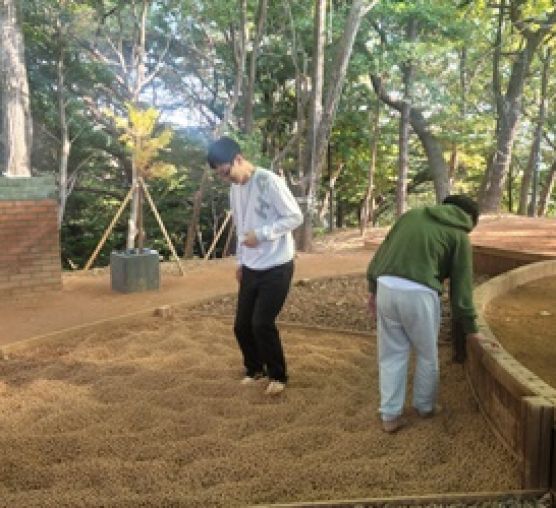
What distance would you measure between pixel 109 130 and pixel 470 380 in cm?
1347

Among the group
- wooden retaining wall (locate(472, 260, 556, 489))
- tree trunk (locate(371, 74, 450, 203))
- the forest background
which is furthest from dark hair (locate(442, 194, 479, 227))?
tree trunk (locate(371, 74, 450, 203))

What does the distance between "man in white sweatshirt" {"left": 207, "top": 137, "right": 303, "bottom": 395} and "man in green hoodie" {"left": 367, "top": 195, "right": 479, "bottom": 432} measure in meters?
0.60

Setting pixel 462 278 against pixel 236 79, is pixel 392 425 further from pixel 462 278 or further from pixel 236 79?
pixel 236 79

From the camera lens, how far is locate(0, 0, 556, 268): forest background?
40.2ft

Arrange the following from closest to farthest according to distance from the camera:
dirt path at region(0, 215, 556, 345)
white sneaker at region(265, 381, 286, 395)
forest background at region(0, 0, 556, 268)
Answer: white sneaker at region(265, 381, 286, 395)
dirt path at region(0, 215, 556, 345)
forest background at region(0, 0, 556, 268)

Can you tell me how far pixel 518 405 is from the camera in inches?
110

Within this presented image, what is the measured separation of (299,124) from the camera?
45.3ft

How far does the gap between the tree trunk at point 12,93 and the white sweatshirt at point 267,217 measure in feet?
21.3

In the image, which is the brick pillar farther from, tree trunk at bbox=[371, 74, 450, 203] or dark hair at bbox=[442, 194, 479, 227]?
tree trunk at bbox=[371, 74, 450, 203]

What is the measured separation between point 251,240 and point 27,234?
446 cm

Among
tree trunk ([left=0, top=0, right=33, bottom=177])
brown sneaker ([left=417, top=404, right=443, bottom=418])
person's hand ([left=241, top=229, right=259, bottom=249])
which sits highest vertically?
tree trunk ([left=0, top=0, right=33, bottom=177])

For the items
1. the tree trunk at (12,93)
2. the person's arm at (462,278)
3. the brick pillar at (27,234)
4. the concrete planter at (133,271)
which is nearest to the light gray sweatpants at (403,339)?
the person's arm at (462,278)

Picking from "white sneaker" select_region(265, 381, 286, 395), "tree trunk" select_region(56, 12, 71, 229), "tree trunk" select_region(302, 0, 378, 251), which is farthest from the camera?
"tree trunk" select_region(56, 12, 71, 229)

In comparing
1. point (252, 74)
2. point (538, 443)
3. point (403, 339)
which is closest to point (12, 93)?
point (252, 74)
